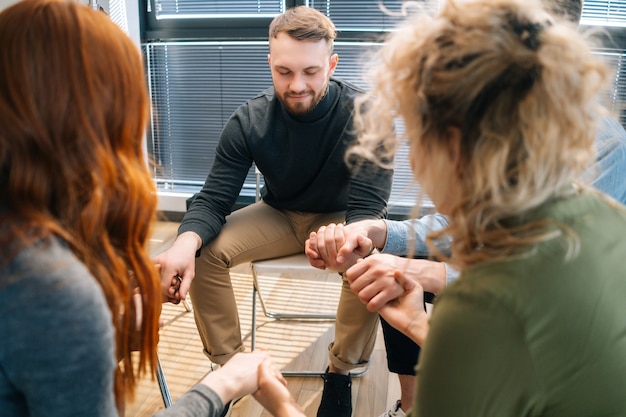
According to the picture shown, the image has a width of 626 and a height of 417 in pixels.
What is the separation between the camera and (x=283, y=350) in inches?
87.7

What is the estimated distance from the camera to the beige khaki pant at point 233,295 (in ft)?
5.93

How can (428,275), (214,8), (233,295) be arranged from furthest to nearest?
1. (214,8)
2. (233,295)
3. (428,275)

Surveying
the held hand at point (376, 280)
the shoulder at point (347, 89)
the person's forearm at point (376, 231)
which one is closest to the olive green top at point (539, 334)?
the held hand at point (376, 280)

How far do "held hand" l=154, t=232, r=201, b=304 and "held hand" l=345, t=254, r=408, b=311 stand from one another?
21.1 inches

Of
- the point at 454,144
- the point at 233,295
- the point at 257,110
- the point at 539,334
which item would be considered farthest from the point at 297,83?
the point at 539,334

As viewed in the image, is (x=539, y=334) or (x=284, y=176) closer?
(x=539, y=334)

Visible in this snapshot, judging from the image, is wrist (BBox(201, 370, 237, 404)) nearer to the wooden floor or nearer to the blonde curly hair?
the blonde curly hair

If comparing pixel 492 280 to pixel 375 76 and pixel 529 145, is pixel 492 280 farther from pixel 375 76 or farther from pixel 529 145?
pixel 375 76

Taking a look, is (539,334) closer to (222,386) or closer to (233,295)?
(222,386)

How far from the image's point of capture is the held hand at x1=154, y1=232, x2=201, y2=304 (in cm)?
162

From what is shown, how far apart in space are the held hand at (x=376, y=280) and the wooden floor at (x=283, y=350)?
70cm

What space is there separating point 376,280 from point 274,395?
364mm

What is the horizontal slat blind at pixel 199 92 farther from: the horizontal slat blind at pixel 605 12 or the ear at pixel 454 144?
the ear at pixel 454 144

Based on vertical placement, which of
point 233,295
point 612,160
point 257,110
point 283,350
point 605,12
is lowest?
point 283,350
